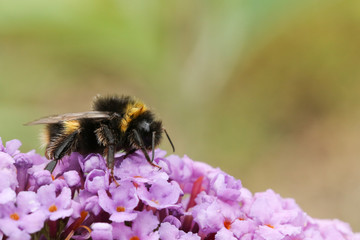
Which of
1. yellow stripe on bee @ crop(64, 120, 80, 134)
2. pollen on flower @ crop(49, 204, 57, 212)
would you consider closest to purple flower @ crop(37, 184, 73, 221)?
pollen on flower @ crop(49, 204, 57, 212)

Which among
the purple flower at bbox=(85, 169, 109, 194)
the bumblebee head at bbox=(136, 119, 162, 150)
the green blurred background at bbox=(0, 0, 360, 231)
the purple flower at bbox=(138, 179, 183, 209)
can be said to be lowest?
the purple flower at bbox=(85, 169, 109, 194)

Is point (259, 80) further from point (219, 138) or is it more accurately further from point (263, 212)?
point (263, 212)

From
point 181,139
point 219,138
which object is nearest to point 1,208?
point 181,139

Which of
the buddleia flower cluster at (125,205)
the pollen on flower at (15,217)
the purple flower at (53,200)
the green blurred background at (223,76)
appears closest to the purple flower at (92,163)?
the buddleia flower cluster at (125,205)

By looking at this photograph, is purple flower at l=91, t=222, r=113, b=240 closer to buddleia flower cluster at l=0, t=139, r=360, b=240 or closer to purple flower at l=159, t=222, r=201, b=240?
buddleia flower cluster at l=0, t=139, r=360, b=240

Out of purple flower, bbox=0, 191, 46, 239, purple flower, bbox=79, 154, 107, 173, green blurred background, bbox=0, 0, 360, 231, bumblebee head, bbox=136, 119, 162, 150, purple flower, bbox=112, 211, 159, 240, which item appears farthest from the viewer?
green blurred background, bbox=0, 0, 360, 231

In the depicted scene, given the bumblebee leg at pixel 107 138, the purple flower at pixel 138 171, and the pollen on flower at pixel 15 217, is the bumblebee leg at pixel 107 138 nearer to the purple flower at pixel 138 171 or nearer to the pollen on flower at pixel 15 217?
the purple flower at pixel 138 171
